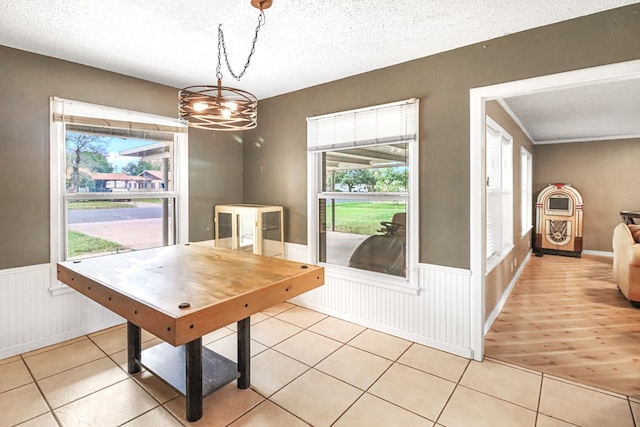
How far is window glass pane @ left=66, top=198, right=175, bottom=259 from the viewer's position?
3186mm

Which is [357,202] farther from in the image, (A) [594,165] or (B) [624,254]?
(A) [594,165]

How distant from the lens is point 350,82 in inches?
134

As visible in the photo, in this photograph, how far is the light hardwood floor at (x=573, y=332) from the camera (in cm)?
253

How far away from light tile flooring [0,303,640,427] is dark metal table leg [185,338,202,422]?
72 mm

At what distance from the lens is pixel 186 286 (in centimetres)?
197

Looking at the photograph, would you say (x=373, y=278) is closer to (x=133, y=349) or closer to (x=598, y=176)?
(x=133, y=349)

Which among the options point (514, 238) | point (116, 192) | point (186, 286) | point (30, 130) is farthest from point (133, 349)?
point (514, 238)

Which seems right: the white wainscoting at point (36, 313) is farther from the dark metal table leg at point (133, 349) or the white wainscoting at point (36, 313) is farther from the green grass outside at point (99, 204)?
the dark metal table leg at point (133, 349)

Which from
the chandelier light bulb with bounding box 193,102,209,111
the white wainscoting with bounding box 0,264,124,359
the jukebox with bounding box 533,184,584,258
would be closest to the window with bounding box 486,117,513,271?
the chandelier light bulb with bounding box 193,102,209,111

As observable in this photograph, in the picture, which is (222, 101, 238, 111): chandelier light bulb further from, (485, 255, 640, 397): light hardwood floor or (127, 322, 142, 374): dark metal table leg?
(485, 255, 640, 397): light hardwood floor

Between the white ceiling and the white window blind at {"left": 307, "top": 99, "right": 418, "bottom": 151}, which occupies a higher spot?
the white ceiling

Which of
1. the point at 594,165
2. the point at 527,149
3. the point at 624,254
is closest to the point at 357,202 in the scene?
the point at 624,254

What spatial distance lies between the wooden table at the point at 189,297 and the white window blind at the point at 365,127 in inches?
59.3

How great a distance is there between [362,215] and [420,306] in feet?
3.63
